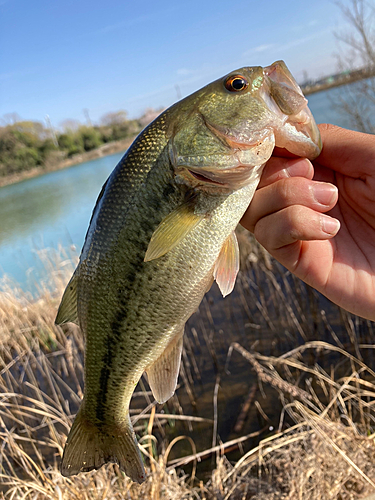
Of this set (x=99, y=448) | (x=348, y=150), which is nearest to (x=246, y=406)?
(x=99, y=448)

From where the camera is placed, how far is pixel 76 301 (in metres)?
1.95

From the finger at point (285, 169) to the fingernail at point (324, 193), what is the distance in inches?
5.7

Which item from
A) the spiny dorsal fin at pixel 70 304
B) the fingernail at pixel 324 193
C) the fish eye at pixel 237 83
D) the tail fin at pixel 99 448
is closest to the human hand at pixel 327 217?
the fingernail at pixel 324 193

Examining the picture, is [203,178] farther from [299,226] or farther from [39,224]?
[39,224]

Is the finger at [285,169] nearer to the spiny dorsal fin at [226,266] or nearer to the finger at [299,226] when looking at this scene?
the finger at [299,226]

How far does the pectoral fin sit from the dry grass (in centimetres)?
143

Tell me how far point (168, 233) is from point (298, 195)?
2.37ft

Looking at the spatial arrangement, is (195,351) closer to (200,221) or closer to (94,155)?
(200,221)

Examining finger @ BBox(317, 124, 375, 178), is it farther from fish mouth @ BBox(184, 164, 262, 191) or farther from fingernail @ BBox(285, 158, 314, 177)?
fish mouth @ BBox(184, 164, 262, 191)

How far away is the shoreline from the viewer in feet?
167

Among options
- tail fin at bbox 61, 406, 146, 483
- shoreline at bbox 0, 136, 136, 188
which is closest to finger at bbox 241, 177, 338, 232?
tail fin at bbox 61, 406, 146, 483

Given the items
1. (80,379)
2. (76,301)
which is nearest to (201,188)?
(76,301)

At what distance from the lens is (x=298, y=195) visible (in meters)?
1.82

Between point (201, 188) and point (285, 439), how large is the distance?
3.18 m
